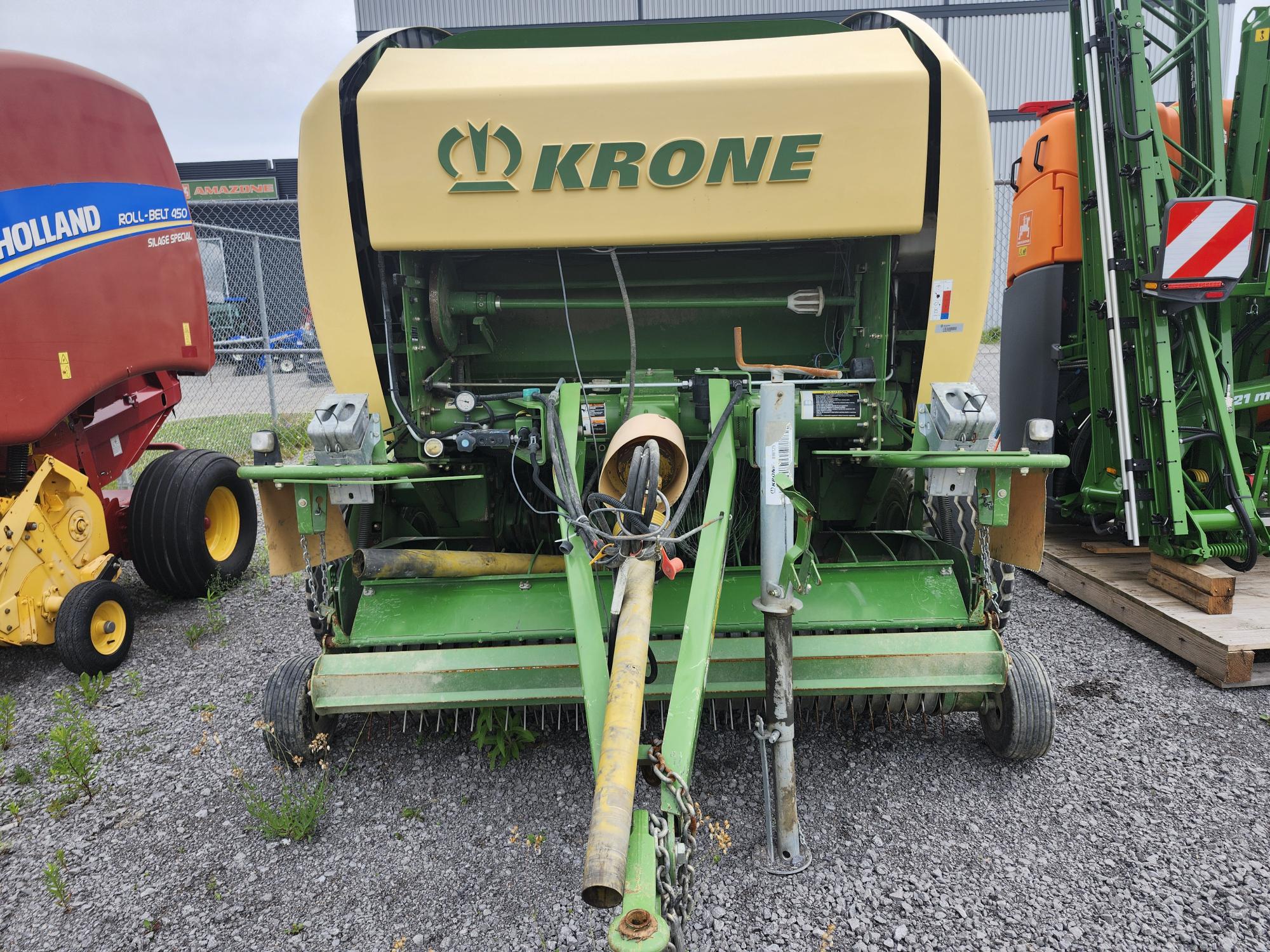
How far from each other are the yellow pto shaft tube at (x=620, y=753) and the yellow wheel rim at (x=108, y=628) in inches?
113

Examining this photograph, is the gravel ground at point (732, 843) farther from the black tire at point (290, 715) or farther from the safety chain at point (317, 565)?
the safety chain at point (317, 565)

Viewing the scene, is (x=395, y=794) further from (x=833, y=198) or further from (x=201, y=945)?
(x=833, y=198)

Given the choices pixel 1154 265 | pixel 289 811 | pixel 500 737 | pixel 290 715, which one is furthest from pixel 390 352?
pixel 1154 265

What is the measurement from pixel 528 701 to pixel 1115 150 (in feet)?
12.3

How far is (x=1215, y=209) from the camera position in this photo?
11.8 ft

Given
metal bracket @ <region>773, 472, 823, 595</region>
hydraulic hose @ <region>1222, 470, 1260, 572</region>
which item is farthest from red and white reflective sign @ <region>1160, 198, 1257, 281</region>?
metal bracket @ <region>773, 472, 823, 595</region>

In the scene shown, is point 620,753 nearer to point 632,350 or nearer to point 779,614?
point 779,614

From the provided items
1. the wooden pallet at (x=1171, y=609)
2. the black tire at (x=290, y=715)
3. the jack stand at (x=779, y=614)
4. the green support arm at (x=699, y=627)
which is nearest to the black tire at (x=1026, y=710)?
the jack stand at (x=779, y=614)

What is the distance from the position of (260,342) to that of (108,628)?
10948mm

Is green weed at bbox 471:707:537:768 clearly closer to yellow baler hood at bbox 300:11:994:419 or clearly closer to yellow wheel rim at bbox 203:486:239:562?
yellow baler hood at bbox 300:11:994:419

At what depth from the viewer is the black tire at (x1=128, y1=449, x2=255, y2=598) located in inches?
163

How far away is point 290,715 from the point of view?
104 inches

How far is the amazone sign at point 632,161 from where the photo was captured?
98.3 inches

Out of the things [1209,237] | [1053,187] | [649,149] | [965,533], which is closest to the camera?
[649,149]
